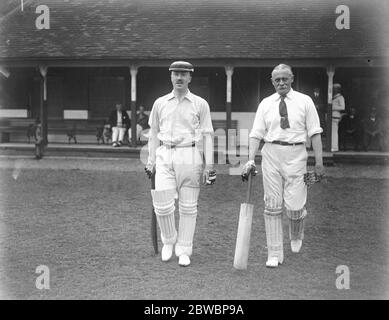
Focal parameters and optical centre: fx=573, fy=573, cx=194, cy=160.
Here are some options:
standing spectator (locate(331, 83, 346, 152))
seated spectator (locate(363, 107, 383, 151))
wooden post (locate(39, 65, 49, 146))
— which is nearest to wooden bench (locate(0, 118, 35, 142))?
wooden post (locate(39, 65, 49, 146))

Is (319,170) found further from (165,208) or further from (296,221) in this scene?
(165,208)

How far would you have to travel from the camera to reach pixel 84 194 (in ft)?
32.4

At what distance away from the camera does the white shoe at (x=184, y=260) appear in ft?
17.4

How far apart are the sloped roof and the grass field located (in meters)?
6.41

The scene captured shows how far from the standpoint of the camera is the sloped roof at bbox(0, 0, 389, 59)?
16438 millimetres

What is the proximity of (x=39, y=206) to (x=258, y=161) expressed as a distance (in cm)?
813

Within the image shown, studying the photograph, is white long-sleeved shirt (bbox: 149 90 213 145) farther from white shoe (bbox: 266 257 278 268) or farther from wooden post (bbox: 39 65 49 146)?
wooden post (bbox: 39 65 49 146)

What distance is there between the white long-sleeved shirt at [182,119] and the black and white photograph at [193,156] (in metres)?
0.01

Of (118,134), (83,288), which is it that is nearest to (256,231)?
(83,288)

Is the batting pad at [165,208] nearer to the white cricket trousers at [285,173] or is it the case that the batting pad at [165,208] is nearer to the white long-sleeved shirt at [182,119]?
the white long-sleeved shirt at [182,119]

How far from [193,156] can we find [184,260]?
0.98 m

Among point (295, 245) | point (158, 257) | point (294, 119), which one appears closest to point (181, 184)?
point (158, 257)

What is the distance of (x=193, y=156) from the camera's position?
5.46 m

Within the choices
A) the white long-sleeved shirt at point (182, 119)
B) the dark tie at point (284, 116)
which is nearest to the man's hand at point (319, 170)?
the dark tie at point (284, 116)
